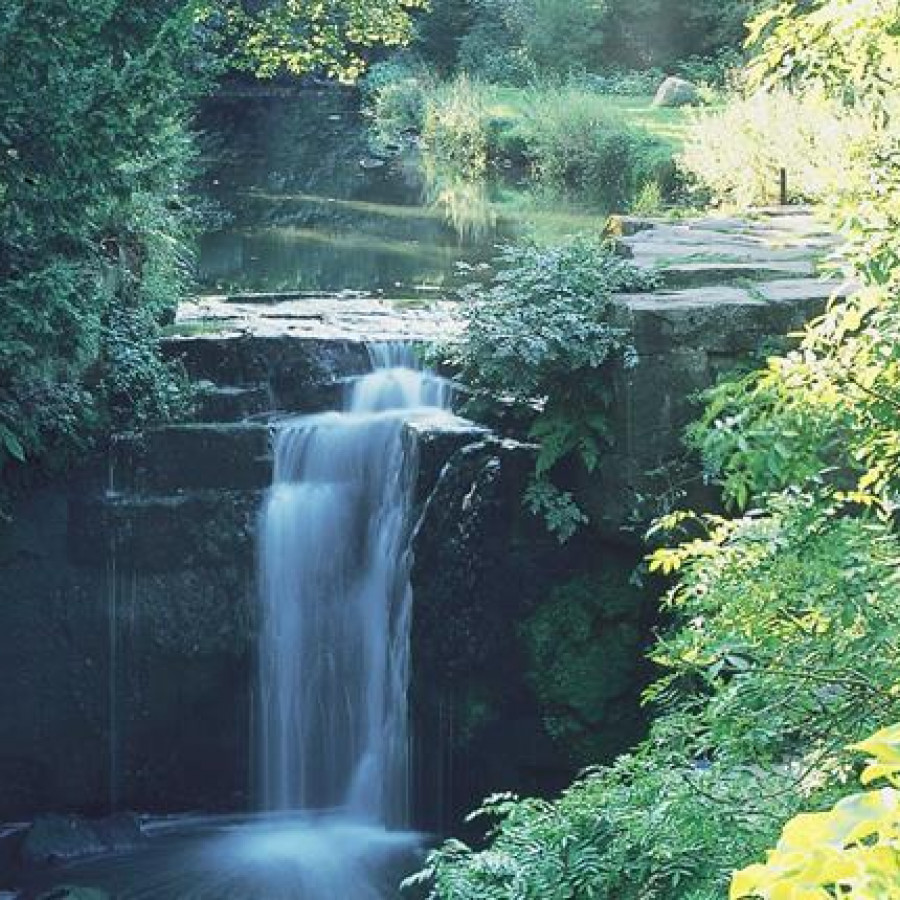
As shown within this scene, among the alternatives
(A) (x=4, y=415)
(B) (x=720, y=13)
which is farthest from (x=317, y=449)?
(B) (x=720, y=13)

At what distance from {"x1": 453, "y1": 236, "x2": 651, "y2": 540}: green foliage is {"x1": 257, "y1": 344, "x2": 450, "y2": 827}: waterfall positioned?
0.88 metres

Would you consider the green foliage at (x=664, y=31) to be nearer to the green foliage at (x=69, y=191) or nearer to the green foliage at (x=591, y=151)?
the green foliage at (x=591, y=151)

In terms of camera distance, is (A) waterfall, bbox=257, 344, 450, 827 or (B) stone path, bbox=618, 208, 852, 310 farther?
(A) waterfall, bbox=257, 344, 450, 827

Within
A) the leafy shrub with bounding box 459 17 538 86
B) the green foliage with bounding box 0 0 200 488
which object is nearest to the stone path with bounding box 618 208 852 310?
the green foliage with bounding box 0 0 200 488

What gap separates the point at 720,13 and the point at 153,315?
2918 centimetres

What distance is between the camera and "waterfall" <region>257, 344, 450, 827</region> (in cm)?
1007

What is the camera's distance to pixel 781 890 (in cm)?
166

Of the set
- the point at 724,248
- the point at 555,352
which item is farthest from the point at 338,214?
the point at 555,352

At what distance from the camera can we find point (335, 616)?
33.6ft

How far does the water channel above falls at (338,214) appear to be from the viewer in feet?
55.4

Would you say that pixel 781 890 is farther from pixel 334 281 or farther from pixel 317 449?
pixel 334 281

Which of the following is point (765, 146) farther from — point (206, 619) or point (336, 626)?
point (206, 619)

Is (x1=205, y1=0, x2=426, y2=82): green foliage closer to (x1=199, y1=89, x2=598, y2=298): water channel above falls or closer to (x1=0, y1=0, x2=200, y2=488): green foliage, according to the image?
(x1=199, y1=89, x2=598, y2=298): water channel above falls

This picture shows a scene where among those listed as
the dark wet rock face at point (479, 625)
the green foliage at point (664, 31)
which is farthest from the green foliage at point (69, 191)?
the green foliage at point (664, 31)
